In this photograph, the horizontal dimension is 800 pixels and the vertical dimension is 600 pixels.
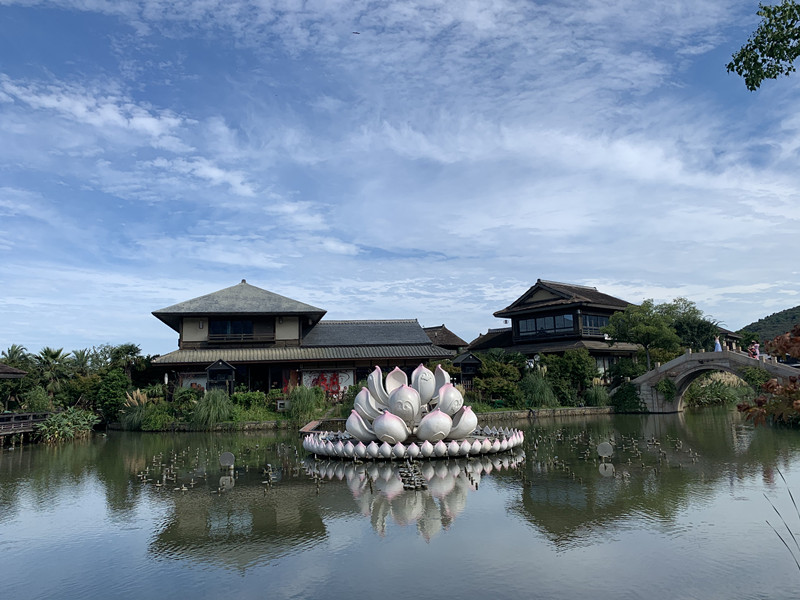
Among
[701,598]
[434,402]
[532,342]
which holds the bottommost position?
[701,598]

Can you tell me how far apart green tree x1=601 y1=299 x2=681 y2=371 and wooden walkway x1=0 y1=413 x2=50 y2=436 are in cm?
3079

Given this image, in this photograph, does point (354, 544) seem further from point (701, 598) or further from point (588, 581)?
point (701, 598)

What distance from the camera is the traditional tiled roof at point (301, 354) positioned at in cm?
3247

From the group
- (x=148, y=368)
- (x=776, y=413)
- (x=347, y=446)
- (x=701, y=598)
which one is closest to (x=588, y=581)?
(x=701, y=598)

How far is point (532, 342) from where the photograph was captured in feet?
139

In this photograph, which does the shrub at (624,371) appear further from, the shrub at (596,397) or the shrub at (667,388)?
the shrub at (667,388)

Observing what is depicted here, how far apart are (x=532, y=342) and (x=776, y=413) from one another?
38.7 metres

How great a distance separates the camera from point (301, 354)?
112ft

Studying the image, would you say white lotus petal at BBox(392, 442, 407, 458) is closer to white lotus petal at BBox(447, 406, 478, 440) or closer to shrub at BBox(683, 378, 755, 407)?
white lotus petal at BBox(447, 406, 478, 440)

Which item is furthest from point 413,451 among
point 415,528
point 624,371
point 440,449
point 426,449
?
point 624,371

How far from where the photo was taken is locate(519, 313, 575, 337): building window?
132 feet

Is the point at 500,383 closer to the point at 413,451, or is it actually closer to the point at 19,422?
the point at 413,451

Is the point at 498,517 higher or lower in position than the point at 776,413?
lower

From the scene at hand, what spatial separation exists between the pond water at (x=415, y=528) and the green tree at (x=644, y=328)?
17.0 metres
